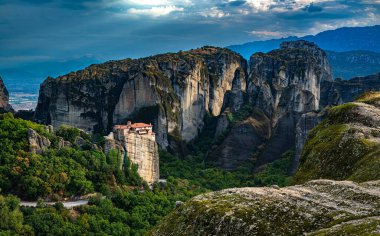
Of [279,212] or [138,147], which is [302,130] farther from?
[279,212]

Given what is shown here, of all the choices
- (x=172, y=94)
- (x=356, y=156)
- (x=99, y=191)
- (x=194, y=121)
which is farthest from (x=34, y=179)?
(x=194, y=121)

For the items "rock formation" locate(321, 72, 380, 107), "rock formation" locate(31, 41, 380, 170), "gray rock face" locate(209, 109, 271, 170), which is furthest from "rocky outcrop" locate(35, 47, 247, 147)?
"rock formation" locate(321, 72, 380, 107)

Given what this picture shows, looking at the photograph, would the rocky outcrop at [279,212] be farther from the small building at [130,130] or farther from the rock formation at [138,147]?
the small building at [130,130]

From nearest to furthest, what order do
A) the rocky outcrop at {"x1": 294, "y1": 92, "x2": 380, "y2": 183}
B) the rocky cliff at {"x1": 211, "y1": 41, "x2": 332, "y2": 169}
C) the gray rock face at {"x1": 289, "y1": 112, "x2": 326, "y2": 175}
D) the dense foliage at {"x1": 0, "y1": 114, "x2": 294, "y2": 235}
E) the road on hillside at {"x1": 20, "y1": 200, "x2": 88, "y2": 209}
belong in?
the rocky outcrop at {"x1": 294, "y1": 92, "x2": 380, "y2": 183} < the dense foliage at {"x1": 0, "y1": 114, "x2": 294, "y2": 235} < the road on hillside at {"x1": 20, "y1": 200, "x2": 88, "y2": 209} < the gray rock face at {"x1": 289, "y1": 112, "x2": 326, "y2": 175} < the rocky cliff at {"x1": 211, "y1": 41, "x2": 332, "y2": 169}

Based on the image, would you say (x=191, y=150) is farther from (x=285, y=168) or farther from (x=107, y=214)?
(x=107, y=214)

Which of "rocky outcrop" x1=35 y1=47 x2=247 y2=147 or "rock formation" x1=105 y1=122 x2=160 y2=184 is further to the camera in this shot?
"rocky outcrop" x1=35 y1=47 x2=247 y2=147

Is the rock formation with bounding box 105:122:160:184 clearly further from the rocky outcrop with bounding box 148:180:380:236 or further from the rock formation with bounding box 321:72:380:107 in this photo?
the rock formation with bounding box 321:72:380:107

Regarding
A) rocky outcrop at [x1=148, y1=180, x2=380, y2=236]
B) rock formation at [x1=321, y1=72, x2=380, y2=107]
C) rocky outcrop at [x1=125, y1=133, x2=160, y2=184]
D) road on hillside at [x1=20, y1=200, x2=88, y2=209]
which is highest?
rock formation at [x1=321, y1=72, x2=380, y2=107]
